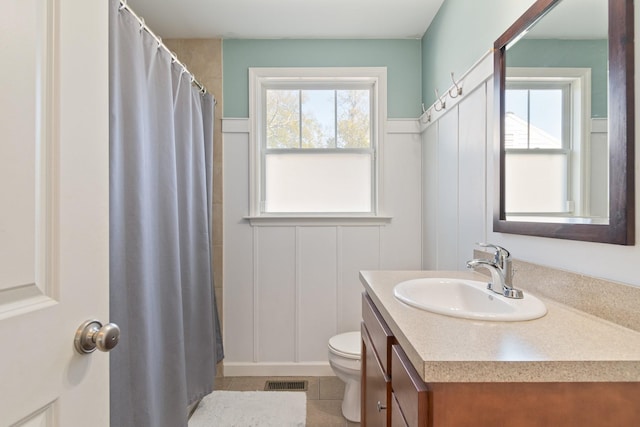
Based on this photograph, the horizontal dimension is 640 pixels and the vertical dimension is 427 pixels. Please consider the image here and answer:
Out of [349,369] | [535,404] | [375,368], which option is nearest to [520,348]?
[535,404]

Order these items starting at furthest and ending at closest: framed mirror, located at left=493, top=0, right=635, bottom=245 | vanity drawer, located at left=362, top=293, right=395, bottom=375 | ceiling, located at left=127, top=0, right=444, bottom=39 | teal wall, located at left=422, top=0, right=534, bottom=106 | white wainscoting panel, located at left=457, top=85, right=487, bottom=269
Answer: ceiling, located at left=127, top=0, right=444, bottom=39, white wainscoting panel, located at left=457, top=85, right=487, bottom=269, teal wall, located at left=422, top=0, right=534, bottom=106, vanity drawer, located at left=362, top=293, right=395, bottom=375, framed mirror, located at left=493, top=0, right=635, bottom=245

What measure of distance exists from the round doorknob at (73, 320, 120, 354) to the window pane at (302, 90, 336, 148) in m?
1.88

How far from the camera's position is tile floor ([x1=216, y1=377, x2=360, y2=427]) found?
177 centimetres

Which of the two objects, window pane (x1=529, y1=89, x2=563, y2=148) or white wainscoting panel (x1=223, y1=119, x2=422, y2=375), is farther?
white wainscoting panel (x1=223, y1=119, x2=422, y2=375)

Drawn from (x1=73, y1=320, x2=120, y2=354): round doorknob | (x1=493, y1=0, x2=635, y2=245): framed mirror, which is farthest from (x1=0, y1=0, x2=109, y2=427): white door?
(x1=493, y1=0, x2=635, y2=245): framed mirror

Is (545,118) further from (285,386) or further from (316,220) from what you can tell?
(285,386)

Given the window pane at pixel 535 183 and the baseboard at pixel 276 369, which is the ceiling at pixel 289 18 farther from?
the baseboard at pixel 276 369

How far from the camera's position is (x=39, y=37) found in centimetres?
51

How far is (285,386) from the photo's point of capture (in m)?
2.12

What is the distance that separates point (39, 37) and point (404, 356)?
969 mm

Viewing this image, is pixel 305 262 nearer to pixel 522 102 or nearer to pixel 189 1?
pixel 522 102

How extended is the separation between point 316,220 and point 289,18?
134 centimetres

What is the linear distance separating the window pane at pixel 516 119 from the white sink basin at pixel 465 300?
1.82 feet

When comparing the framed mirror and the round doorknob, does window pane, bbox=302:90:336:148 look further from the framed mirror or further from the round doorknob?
the round doorknob
